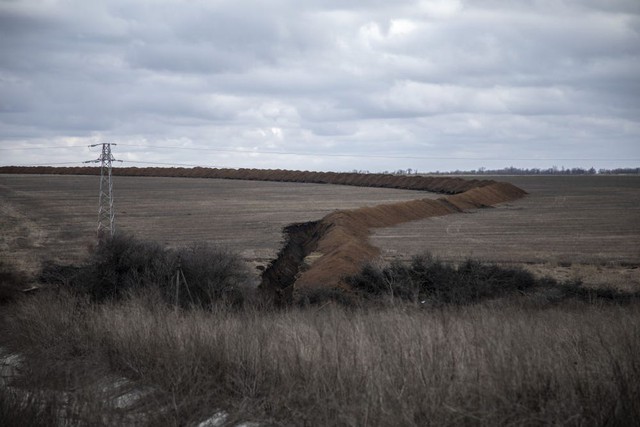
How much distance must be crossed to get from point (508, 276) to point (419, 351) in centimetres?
1125

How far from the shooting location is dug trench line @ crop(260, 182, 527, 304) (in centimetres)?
2121

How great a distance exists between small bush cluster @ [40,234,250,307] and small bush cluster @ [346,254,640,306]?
321cm

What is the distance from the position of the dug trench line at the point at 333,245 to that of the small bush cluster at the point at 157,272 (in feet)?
4.85

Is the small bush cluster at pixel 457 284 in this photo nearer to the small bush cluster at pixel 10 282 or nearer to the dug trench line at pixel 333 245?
the dug trench line at pixel 333 245

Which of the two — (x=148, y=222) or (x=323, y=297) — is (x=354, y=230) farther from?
(x=323, y=297)

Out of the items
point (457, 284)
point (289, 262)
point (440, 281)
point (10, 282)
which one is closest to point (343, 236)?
point (289, 262)

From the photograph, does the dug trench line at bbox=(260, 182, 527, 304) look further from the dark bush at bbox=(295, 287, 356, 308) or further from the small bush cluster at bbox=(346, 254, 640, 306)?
the small bush cluster at bbox=(346, 254, 640, 306)

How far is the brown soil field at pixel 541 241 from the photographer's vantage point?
73.4 feet

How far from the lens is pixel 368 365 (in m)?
8.41

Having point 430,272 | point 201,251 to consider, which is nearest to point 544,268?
point 430,272

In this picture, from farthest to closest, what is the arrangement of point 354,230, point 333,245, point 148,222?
1. point 148,222
2. point 354,230
3. point 333,245

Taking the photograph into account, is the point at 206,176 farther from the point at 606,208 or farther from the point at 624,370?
the point at 624,370

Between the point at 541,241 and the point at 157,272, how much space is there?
17.5m

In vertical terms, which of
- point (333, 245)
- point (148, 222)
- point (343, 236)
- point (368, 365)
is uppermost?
point (368, 365)
